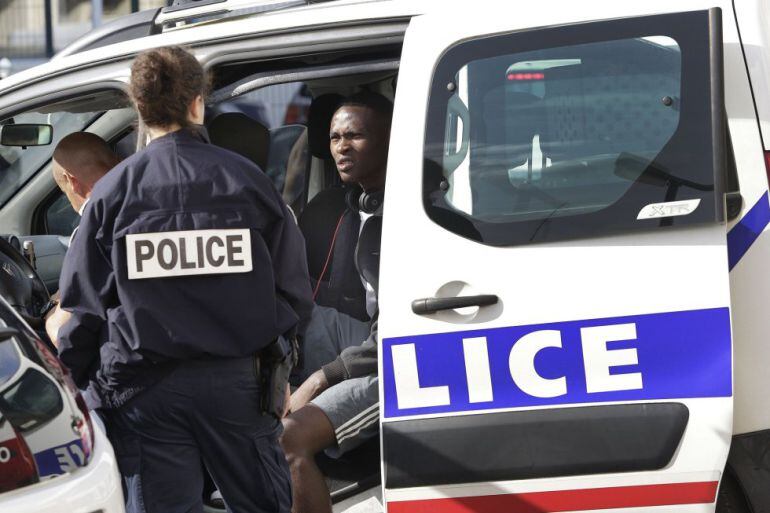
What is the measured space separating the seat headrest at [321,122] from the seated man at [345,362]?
0.64ft

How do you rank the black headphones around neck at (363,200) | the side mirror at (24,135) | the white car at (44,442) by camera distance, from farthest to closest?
the side mirror at (24,135)
the black headphones around neck at (363,200)
the white car at (44,442)

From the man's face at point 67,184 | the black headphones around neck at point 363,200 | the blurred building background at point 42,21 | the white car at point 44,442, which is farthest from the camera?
the blurred building background at point 42,21

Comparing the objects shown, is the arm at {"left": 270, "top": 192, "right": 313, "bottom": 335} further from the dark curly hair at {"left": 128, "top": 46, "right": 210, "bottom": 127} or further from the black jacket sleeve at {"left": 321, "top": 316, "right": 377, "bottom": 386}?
the black jacket sleeve at {"left": 321, "top": 316, "right": 377, "bottom": 386}

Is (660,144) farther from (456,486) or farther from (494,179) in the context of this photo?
(456,486)

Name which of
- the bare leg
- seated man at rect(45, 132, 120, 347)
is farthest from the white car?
seated man at rect(45, 132, 120, 347)

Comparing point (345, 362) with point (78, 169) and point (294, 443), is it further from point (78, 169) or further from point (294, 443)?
point (78, 169)

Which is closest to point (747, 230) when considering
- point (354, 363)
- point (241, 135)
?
point (354, 363)

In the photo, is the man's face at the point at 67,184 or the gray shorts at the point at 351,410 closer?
the gray shorts at the point at 351,410

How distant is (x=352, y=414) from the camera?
3.52 m

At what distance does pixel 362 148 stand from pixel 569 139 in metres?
1.34

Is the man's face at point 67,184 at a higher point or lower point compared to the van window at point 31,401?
higher

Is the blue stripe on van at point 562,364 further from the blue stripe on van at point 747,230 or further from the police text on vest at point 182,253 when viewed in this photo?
the police text on vest at point 182,253

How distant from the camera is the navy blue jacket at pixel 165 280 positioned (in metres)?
2.67

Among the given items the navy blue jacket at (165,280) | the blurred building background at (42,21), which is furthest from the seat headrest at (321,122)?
the blurred building background at (42,21)
